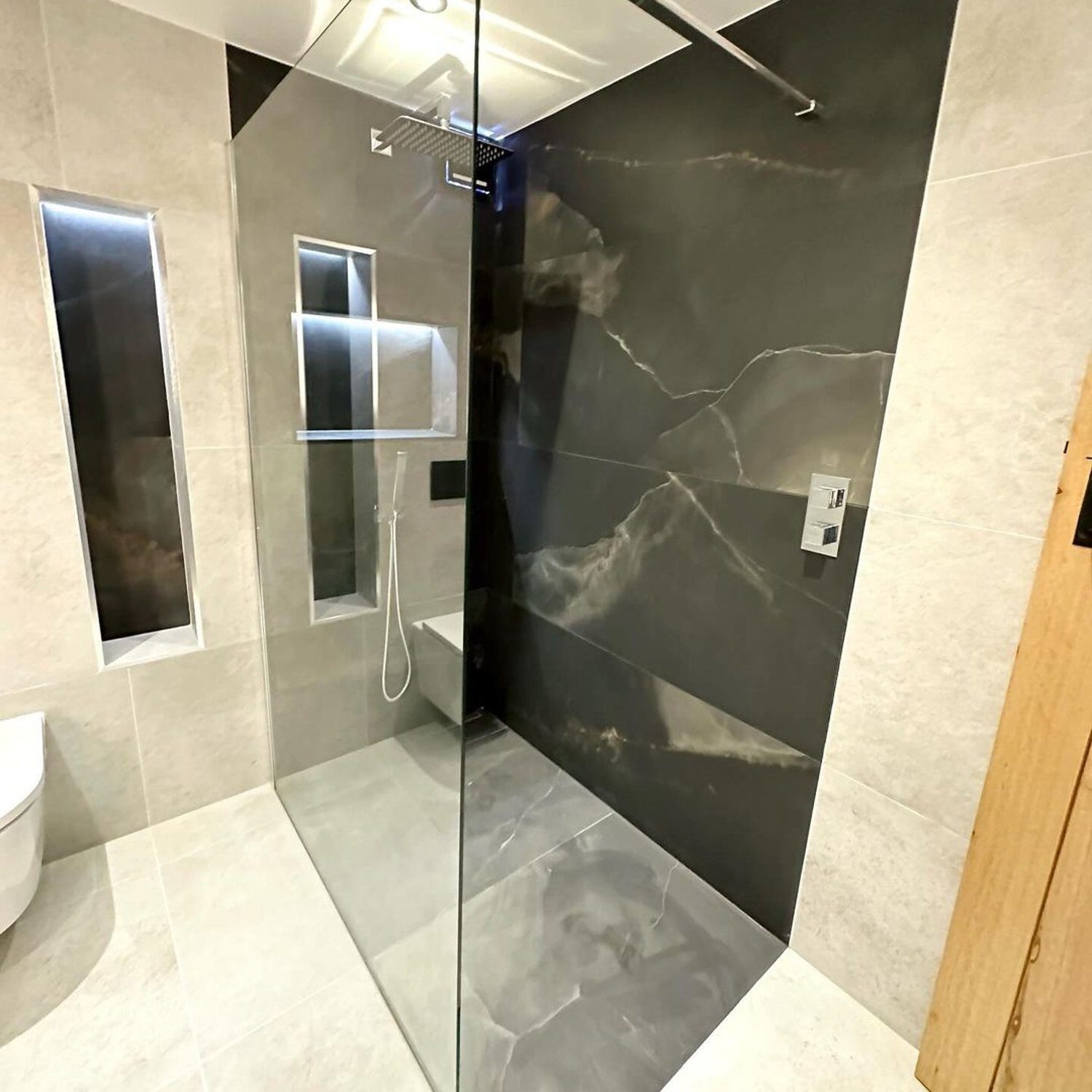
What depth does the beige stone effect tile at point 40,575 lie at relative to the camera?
152 centimetres

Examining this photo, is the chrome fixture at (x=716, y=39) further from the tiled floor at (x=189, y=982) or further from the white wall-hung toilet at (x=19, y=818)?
the tiled floor at (x=189, y=982)

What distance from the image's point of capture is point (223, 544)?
1.87 m

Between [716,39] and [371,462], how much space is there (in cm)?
122

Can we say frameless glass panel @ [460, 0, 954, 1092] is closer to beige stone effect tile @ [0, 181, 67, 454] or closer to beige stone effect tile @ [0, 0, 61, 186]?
beige stone effect tile @ [0, 0, 61, 186]

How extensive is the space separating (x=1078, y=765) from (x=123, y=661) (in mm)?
2336

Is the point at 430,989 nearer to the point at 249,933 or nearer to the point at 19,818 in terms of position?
the point at 249,933

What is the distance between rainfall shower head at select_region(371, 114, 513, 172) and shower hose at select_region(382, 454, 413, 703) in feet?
2.15

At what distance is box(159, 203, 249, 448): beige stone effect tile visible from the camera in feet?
5.36

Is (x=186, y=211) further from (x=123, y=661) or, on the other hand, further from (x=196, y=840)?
(x=196, y=840)

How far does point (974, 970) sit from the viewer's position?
1208mm

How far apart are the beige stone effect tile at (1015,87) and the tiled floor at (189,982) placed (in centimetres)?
217

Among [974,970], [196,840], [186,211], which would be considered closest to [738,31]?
[186,211]

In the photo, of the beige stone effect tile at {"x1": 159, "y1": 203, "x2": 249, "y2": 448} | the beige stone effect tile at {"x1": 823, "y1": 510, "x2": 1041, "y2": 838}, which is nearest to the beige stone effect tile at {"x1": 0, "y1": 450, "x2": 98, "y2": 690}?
the beige stone effect tile at {"x1": 159, "y1": 203, "x2": 249, "y2": 448}

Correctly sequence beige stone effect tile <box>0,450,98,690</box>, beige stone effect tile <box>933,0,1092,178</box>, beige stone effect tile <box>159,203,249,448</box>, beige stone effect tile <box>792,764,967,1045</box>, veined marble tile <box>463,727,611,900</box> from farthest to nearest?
veined marble tile <box>463,727,611,900</box> → beige stone effect tile <box>159,203,249,448</box> → beige stone effect tile <box>0,450,98,690</box> → beige stone effect tile <box>792,764,967,1045</box> → beige stone effect tile <box>933,0,1092,178</box>
